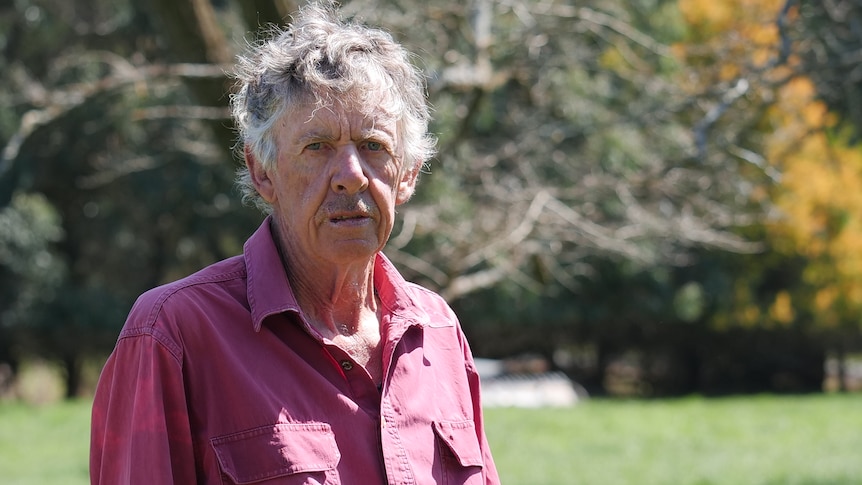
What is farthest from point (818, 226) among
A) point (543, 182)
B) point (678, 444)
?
point (543, 182)

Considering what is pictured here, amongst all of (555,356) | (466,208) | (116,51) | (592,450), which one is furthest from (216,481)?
(555,356)


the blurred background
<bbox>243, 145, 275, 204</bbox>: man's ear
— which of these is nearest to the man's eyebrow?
<bbox>243, 145, 275, 204</bbox>: man's ear

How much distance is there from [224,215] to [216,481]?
40.9 ft

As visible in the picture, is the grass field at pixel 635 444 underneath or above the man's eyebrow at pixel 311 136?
underneath

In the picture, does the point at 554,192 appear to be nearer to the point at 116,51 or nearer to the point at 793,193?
the point at 116,51

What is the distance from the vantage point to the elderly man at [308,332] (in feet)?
5.83

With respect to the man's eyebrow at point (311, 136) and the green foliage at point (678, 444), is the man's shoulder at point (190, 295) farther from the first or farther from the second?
the green foliage at point (678, 444)

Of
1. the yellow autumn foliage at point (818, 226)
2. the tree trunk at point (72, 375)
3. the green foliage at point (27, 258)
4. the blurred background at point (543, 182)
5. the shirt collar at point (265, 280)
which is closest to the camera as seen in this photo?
the shirt collar at point (265, 280)

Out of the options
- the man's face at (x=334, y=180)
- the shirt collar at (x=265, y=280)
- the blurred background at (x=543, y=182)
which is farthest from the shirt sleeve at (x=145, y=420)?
the blurred background at (x=543, y=182)

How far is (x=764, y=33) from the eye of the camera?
20.1 feet

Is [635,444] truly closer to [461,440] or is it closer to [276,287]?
[461,440]

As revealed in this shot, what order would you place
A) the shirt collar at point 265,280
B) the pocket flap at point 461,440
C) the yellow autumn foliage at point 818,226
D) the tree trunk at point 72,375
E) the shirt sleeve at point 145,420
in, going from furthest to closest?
the tree trunk at point 72,375 < the yellow autumn foliage at point 818,226 < the pocket flap at point 461,440 < the shirt collar at point 265,280 < the shirt sleeve at point 145,420

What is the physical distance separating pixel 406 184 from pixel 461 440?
530mm

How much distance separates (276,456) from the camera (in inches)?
70.5
